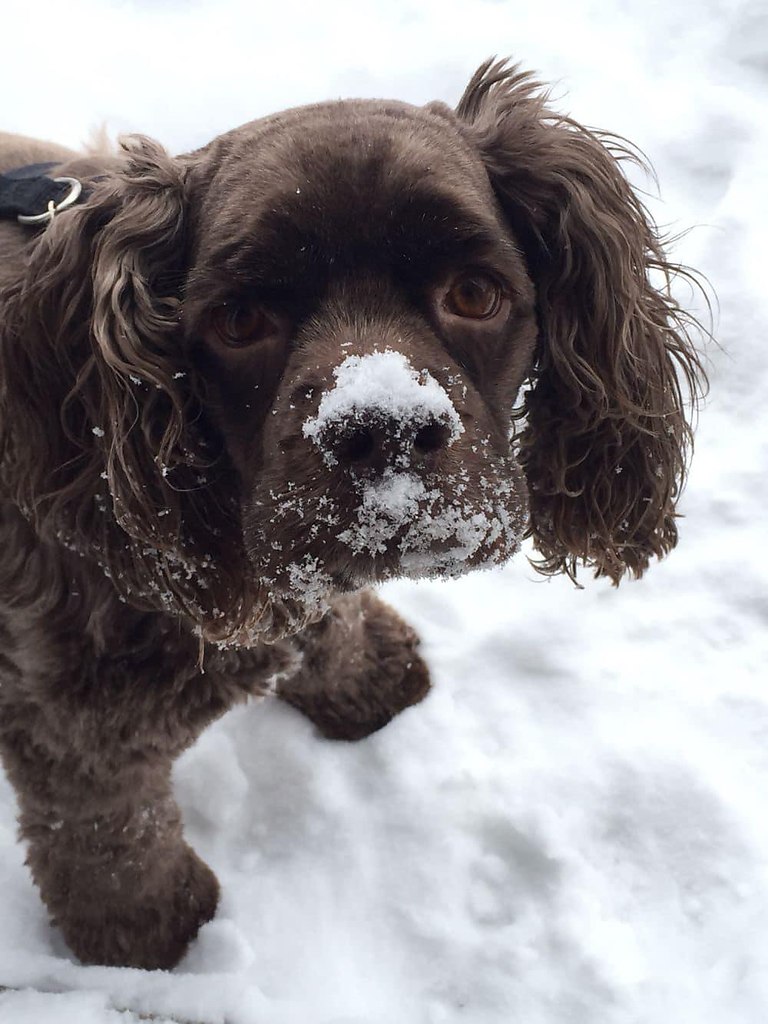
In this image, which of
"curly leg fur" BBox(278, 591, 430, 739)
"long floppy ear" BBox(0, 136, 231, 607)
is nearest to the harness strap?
"long floppy ear" BBox(0, 136, 231, 607)

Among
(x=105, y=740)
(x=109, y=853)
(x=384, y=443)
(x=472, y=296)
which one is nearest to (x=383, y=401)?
(x=384, y=443)

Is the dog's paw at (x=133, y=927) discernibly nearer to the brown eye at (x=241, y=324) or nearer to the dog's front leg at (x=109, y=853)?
the dog's front leg at (x=109, y=853)

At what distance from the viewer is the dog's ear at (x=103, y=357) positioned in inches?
63.5

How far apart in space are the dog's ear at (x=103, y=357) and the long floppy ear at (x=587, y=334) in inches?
25.2

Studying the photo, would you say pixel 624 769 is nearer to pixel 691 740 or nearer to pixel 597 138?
pixel 691 740

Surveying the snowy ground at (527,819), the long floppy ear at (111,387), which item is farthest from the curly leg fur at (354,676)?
the long floppy ear at (111,387)

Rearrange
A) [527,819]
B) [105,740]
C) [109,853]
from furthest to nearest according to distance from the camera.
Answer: [527,819] → [109,853] → [105,740]

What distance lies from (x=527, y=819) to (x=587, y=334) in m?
1.26

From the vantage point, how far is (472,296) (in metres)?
1.60

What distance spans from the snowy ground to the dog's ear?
113 centimetres

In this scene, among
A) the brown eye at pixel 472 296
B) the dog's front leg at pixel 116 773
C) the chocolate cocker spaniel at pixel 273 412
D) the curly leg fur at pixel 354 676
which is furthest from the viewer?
the curly leg fur at pixel 354 676

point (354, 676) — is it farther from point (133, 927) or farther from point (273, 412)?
point (273, 412)

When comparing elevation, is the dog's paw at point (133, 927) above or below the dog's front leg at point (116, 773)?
below

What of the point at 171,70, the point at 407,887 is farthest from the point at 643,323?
the point at 171,70
